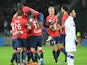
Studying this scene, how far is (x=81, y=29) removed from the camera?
39.8 meters

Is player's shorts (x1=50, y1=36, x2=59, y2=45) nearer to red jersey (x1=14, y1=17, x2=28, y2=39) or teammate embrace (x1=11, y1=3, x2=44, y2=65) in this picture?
teammate embrace (x1=11, y1=3, x2=44, y2=65)

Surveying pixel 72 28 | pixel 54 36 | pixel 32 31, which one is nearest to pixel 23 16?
pixel 32 31

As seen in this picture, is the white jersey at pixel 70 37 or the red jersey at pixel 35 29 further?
the red jersey at pixel 35 29

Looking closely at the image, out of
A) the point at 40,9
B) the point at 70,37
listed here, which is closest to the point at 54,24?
the point at 70,37

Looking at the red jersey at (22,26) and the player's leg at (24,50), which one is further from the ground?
the red jersey at (22,26)

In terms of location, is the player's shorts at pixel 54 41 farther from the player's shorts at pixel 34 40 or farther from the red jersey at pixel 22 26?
the red jersey at pixel 22 26

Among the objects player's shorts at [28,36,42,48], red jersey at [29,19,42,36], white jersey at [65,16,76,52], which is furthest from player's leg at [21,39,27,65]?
white jersey at [65,16,76,52]

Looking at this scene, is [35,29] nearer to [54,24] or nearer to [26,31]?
[26,31]

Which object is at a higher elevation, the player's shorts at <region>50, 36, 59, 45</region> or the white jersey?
the white jersey

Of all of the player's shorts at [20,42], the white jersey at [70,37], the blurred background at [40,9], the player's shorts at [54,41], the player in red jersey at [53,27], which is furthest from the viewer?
the blurred background at [40,9]

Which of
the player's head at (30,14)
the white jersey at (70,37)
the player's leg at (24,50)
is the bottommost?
the player's leg at (24,50)

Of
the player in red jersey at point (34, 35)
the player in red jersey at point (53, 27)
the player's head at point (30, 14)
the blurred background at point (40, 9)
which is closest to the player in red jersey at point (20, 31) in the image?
the player's head at point (30, 14)

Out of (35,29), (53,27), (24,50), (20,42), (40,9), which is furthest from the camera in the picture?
(40,9)

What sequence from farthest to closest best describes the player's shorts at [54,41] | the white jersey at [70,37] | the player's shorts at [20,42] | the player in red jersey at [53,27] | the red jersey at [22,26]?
the player's shorts at [54,41] → the player in red jersey at [53,27] → the player's shorts at [20,42] → the red jersey at [22,26] → the white jersey at [70,37]
